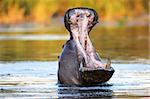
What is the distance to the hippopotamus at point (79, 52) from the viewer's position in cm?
1445

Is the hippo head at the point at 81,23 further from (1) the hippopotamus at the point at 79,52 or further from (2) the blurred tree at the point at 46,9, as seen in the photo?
(2) the blurred tree at the point at 46,9

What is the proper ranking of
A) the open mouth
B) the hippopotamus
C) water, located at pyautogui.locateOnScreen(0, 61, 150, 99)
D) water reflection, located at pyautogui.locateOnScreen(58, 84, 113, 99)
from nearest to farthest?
water reflection, located at pyautogui.locateOnScreen(58, 84, 113, 99) → water, located at pyautogui.locateOnScreen(0, 61, 150, 99) → the hippopotamus → the open mouth

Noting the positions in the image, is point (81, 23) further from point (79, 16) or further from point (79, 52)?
point (79, 52)

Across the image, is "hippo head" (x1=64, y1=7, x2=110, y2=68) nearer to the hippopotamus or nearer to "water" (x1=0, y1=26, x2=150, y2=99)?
the hippopotamus

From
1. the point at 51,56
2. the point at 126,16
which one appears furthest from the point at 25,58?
the point at 126,16

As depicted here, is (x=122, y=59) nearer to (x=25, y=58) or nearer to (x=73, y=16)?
(x=25, y=58)

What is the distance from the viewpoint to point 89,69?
1408 cm

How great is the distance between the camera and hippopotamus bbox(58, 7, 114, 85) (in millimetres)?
14453

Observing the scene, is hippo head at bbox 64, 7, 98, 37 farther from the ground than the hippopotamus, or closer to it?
farther from the ground

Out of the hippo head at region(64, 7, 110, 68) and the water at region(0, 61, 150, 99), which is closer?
the water at region(0, 61, 150, 99)

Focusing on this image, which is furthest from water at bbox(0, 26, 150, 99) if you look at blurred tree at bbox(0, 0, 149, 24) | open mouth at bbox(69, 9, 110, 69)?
blurred tree at bbox(0, 0, 149, 24)

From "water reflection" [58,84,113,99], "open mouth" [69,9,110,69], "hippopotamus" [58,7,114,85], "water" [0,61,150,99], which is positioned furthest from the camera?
"open mouth" [69,9,110,69]

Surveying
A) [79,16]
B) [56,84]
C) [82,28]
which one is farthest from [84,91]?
[79,16]

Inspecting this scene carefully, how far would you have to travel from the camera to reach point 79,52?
14.7 metres
